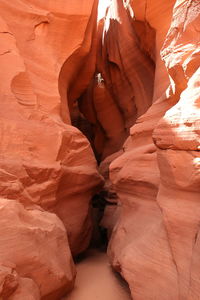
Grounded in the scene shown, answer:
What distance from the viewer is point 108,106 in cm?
1021

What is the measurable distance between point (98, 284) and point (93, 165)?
8.01 ft

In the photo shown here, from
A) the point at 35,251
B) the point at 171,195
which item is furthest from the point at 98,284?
the point at 171,195

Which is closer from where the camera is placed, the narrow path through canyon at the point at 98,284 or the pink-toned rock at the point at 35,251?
the pink-toned rock at the point at 35,251

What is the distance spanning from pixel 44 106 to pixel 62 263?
318 cm

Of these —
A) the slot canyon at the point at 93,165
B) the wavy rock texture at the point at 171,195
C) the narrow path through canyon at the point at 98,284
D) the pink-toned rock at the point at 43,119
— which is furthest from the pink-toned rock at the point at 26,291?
the pink-toned rock at the point at 43,119

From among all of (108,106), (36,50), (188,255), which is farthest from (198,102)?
(108,106)

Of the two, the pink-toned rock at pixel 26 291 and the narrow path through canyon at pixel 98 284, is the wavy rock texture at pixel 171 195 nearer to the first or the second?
the narrow path through canyon at pixel 98 284

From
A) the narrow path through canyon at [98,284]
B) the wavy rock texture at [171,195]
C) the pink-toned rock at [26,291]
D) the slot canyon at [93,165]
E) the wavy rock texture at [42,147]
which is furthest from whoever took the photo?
the narrow path through canyon at [98,284]

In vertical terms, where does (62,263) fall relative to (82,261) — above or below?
above

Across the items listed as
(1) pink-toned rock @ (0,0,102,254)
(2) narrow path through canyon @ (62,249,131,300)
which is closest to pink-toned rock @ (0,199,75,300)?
(2) narrow path through canyon @ (62,249,131,300)

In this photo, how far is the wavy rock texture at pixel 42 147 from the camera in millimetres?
2971

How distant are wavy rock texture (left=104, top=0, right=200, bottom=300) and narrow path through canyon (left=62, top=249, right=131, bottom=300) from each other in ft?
1.13

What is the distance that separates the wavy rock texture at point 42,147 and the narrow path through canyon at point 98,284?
0.30 m

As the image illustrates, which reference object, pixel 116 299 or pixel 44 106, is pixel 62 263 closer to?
pixel 116 299
